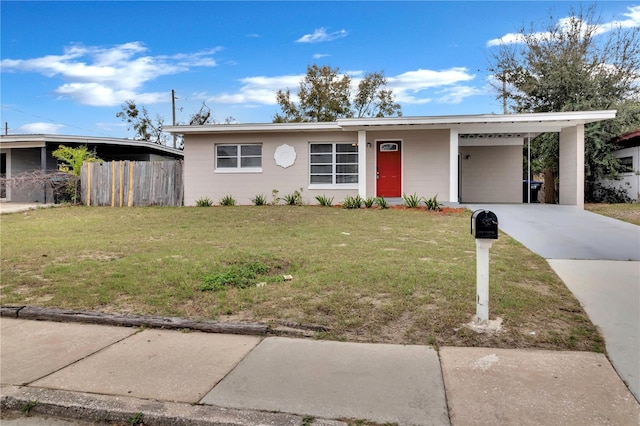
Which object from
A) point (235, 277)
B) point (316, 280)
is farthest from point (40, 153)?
point (316, 280)

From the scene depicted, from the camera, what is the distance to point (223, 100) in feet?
138

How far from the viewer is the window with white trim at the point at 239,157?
745 inches

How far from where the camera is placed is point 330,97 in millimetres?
36844

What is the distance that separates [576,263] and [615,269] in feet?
1.77

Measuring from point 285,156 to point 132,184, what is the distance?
259 inches

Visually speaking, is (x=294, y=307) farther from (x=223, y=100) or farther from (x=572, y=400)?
(x=223, y=100)

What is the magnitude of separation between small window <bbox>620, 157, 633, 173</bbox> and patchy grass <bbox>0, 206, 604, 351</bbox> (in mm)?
11807

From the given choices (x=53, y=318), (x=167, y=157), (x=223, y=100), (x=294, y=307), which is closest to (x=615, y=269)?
A: (x=294, y=307)

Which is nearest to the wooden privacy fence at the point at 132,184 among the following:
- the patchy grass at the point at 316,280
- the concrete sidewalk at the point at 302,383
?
the patchy grass at the point at 316,280

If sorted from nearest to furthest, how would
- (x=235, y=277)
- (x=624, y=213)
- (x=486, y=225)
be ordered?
(x=486, y=225), (x=235, y=277), (x=624, y=213)

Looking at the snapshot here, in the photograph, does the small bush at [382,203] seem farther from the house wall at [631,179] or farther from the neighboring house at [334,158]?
the house wall at [631,179]

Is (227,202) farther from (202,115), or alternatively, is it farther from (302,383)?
(202,115)

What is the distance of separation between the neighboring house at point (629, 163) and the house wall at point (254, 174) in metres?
11.0

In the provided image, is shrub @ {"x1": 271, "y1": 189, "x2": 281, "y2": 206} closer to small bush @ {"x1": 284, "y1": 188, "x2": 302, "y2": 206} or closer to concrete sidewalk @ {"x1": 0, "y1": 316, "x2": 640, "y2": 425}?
small bush @ {"x1": 284, "y1": 188, "x2": 302, "y2": 206}
